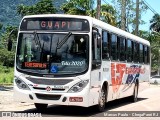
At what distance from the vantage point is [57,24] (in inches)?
588

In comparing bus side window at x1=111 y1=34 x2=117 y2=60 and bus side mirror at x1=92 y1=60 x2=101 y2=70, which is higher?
bus side window at x1=111 y1=34 x2=117 y2=60

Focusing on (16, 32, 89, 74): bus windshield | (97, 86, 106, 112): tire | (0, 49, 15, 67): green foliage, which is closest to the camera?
(16, 32, 89, 74): bus windshield

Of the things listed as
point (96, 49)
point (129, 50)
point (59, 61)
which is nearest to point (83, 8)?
point (129, 50)

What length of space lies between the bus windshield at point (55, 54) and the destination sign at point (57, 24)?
0.74 feet

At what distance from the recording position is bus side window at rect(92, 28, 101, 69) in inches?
589

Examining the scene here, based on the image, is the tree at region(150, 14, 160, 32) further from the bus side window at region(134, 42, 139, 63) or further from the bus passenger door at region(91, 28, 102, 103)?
the bus passenger door at region(91, 28, 102, 103)

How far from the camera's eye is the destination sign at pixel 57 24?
14.9 metres

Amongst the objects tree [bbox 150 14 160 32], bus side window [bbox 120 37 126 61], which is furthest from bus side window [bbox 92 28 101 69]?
tree [bbox 150 14 160 32]

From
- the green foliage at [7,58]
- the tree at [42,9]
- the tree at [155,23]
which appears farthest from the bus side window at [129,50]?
the tree at [155,23]

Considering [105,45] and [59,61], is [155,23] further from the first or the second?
[59,61]

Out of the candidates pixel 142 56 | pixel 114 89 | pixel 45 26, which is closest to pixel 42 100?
pixel 45 26

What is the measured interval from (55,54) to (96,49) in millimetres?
1479

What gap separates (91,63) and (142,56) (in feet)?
32.5

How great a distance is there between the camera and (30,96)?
14.6m
